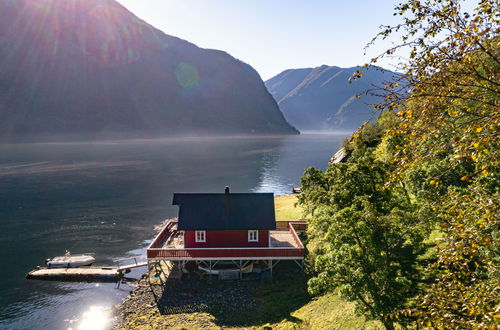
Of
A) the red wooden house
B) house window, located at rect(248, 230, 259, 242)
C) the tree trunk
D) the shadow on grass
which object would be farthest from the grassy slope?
house window, located at rect(248, 230, 259, 242)

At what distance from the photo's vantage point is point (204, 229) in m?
34.7

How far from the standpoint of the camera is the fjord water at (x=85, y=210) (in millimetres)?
33812

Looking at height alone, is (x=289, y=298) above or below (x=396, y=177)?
below

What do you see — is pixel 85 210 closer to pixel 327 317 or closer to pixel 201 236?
pixel 201 236

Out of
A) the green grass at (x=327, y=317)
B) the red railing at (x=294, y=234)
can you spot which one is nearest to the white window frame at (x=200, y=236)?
the red railing at (x=294, y=234)

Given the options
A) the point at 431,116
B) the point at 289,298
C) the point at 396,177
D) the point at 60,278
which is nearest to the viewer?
the point at 431,116

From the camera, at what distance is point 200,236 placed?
35.2m

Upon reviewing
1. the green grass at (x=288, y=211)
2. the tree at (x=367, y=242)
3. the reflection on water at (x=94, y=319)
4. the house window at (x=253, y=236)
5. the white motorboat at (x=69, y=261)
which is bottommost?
the reflection on water at (x=94, y=319)

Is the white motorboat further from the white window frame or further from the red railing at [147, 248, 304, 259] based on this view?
the white window frame

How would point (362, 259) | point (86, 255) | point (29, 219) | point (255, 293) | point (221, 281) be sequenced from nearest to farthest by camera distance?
point (362, 259), point (255, 293), point (221, 281), point (86, 255), point (29, 219)

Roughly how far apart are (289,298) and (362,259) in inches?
582

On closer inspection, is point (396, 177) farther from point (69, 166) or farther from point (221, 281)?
point (69, 166)

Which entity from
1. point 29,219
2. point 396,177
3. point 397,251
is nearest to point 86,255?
point 29,219

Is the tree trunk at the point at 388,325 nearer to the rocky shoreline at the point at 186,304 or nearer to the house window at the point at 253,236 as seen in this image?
the rocky shoreline at the point at 186,304
